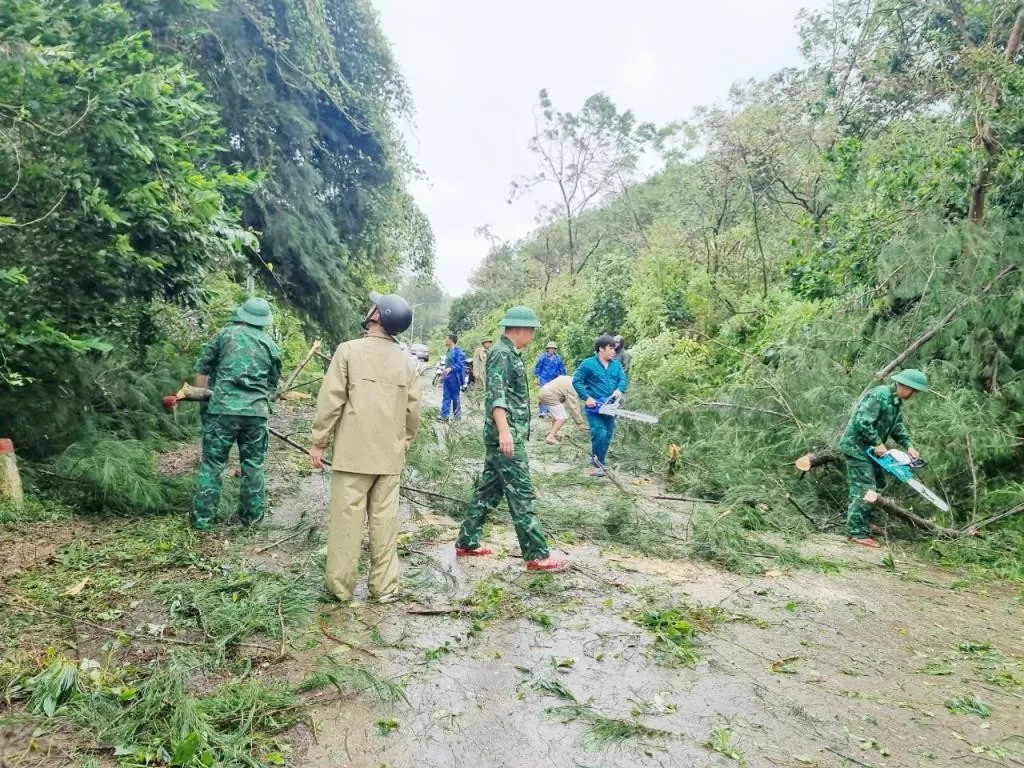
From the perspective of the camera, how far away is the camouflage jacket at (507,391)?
4926 mm

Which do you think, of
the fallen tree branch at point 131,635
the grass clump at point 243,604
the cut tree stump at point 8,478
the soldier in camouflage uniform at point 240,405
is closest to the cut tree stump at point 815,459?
the grass clump at point 243,604

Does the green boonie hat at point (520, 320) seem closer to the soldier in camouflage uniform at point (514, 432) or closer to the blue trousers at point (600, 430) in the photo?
the soldier in camouflage uniform at point (514, 432)

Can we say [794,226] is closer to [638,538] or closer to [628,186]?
[638,538]

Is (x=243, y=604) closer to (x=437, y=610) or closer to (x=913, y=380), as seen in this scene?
(x=437, y=610)

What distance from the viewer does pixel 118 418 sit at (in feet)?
25.7

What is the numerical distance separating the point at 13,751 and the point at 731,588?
4205 mm

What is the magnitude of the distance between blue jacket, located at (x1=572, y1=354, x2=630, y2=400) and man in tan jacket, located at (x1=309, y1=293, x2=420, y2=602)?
466 cm

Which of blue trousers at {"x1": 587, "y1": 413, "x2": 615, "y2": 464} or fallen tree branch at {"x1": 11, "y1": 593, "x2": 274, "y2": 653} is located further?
blue trousers at {"x1": 587, "y1": 413, "x2": 615, "y2": 464}

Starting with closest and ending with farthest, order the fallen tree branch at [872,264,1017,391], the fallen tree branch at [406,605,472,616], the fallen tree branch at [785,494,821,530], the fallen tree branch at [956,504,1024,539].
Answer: the fallen tree branch at [406,605,472,616] → the fallen tree branch at [956,504,1024,539] → the fallen tree branch at [785,494,821,530] → the fallen tree branch at [872,264,1017,391]

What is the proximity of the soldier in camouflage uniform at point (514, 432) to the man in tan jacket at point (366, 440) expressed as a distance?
30.6 inches

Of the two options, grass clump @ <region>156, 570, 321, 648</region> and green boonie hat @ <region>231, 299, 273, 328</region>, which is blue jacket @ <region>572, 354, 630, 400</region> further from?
grass clump @ <region>156, 570, 321, 648</region>

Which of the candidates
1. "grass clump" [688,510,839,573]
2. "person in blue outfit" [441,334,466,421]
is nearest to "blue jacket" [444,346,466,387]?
"person in blue outfit" [441,334,466,421]

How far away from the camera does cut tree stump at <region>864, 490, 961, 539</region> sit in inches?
245

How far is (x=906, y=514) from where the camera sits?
6.38 m
